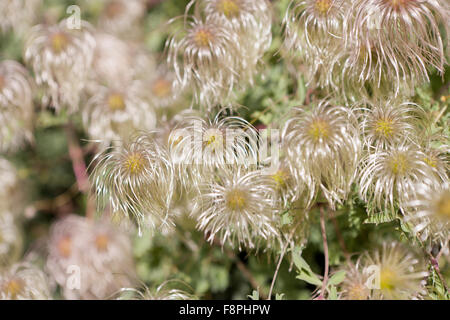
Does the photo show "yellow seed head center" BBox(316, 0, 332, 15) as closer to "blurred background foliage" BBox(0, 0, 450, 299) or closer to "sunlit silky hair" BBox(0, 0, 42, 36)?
"blurred background foliage" BBox(0, 0, 450, 299)

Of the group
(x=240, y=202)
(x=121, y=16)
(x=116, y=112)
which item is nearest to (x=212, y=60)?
(x=240, y=202)

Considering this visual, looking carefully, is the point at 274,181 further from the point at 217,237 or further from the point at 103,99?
the point at 103,99

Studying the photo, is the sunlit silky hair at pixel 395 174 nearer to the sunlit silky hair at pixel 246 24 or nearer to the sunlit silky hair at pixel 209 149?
the sunlit silky hair at pixel 209 149

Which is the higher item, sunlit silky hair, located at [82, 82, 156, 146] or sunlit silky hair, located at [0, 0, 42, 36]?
sunlit silky hair, located at [0, 0, 42, 36]

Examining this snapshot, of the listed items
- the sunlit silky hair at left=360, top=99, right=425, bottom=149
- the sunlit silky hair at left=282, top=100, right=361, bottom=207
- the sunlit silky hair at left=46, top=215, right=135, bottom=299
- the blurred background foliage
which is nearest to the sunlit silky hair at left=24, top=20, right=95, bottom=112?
the blurred background foliage

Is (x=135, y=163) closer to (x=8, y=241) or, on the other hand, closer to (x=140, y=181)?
(x=140, y=181)

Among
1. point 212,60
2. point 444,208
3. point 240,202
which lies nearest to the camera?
point 444,208
